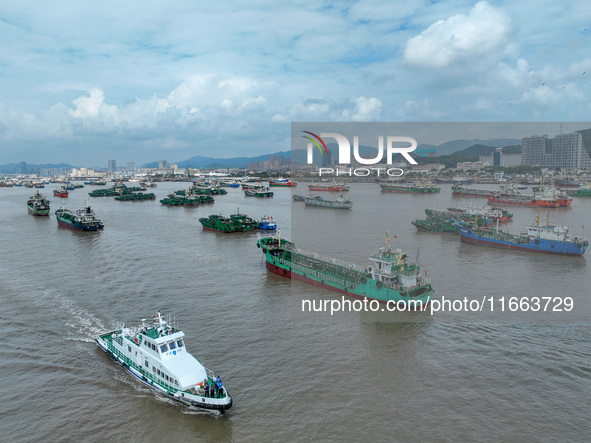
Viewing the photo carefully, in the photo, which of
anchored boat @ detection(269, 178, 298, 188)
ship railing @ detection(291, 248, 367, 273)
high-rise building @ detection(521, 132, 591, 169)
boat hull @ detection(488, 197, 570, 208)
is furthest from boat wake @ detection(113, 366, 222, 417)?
high-rise building @ detection(521, 132, 591, 169)

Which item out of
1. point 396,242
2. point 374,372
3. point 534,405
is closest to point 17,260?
point 374,372

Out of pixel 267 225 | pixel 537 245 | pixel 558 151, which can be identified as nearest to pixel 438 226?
pixel 537 245

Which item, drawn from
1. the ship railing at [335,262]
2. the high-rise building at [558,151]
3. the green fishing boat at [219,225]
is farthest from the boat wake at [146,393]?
the high-rise building at [558,151]

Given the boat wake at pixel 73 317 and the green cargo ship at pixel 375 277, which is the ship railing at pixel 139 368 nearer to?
the boat wake at pixel 73 317

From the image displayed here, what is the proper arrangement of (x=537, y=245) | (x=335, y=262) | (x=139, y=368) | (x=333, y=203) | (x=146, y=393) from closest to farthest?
(x=146, y=393) → (x=139, y=368) → (x=335, y=262) → (x=537, y=245) → (x=333, y=203)

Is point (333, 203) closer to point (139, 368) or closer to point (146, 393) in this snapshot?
point (139, 368)
